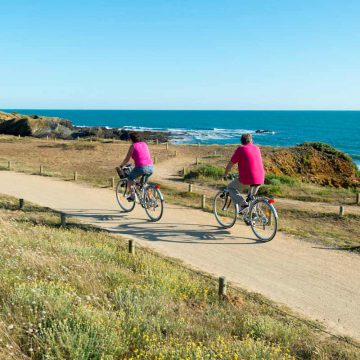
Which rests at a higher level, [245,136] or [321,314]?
[245,136]

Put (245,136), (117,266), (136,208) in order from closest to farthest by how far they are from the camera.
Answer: (117,266)
(245,136)
(136,208)

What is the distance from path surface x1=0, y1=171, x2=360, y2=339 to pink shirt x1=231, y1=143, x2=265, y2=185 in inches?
60.4

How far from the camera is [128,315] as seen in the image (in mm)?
5973

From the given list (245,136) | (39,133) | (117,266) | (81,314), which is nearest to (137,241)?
(117,266)

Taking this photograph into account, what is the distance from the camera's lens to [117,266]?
329 inches

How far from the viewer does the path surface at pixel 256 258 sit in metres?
7.16

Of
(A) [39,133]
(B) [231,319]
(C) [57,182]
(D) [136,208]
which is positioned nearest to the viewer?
(B) [231,319]

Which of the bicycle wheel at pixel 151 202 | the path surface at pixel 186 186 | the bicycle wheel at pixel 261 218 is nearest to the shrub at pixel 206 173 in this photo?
the path surface at pixel 186 186

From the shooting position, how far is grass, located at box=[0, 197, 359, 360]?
5.11 m

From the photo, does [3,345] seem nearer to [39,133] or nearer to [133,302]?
[133,302]

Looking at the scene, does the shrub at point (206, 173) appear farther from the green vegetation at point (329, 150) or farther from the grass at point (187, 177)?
the green vegetation at point (329, 150)

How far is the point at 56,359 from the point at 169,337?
1.46 metres

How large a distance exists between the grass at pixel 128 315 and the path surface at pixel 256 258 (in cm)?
59

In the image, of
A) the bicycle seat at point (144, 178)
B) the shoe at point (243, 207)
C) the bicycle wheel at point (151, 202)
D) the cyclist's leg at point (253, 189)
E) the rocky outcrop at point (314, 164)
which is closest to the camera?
the cyclist's leg at point (253, 189)
